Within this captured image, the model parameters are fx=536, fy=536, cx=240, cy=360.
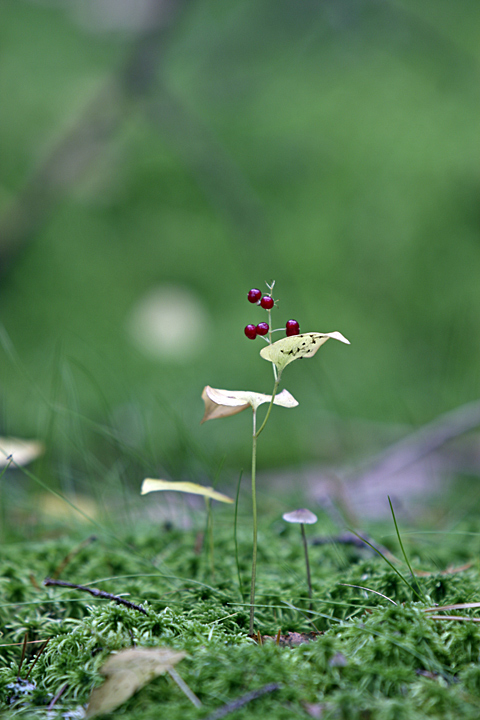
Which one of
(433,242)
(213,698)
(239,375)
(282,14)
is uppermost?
(282,14)

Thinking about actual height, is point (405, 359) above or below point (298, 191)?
below

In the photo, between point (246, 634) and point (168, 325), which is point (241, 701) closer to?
point (246, 634)

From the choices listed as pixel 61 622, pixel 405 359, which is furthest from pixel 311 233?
pixel 61 622

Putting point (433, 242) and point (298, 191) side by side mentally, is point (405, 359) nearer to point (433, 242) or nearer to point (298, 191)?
point (433, 242)

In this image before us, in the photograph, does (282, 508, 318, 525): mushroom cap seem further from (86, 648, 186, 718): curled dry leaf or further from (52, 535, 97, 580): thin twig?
(52, 535, 97, 580): thin twig

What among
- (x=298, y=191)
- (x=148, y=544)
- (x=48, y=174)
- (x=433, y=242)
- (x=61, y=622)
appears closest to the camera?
(x=61, y=622)

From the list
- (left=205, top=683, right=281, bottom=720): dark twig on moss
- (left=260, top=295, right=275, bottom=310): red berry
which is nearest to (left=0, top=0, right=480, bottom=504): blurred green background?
(left=260, top=295, right=275, bottom=310): red berry

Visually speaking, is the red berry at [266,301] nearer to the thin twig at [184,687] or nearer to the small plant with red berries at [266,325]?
the small plant with red berries at [266,325]

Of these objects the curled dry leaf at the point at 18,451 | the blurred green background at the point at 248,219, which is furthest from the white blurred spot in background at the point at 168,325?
the curled dry leaf at the point at 18,451
